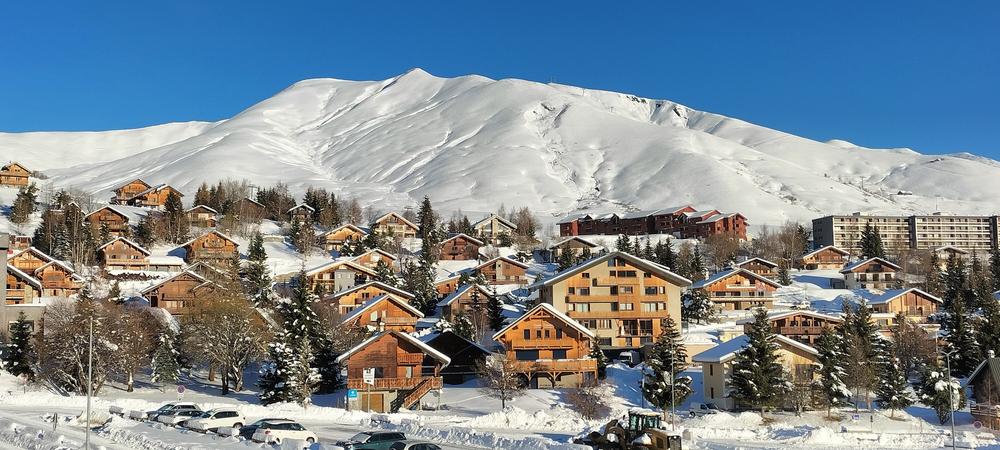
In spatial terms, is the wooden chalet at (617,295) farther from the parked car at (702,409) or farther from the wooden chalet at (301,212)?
the wooden chalet at (301,212)

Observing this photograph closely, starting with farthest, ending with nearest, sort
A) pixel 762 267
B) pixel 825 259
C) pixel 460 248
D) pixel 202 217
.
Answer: pixel 202 217
pixel 825 259
pixel 460 248
pixel 762 267

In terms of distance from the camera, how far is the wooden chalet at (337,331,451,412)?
169 ft

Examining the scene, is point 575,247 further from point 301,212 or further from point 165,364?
point 165,364

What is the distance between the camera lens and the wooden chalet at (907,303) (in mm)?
81875

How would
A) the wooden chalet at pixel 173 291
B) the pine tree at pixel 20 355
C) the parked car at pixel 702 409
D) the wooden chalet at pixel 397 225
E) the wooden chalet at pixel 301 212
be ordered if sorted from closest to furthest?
the parked car at pixel 702 409
the pine tree at pixel 20 355
the wooden chalet at pixel 173 291
the wooden chalet at pixel 397 225
the wooden chalet at pixel 301 212

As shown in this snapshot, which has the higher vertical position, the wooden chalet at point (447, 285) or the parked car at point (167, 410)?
the wooden chalet at point (447, 285)

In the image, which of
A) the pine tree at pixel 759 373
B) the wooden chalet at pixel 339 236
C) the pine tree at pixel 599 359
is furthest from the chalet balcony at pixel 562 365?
the wooden chalet at pixel 339 236

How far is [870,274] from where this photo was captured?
341 feet

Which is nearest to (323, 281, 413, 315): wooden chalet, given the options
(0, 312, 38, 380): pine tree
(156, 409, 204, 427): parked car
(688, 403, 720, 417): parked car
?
(0, 312, 38, 380): pine tree

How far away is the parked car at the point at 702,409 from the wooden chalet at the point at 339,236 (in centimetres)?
7068

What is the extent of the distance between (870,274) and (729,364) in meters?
59.2

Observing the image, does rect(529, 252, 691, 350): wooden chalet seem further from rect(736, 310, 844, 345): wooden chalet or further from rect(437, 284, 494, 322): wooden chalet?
rect(437, 284, 494, 322): wooden chalet

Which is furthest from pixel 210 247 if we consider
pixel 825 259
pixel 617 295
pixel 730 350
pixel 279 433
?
pixel 279 433

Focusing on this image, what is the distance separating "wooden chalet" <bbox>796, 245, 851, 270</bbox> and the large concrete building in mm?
52606
